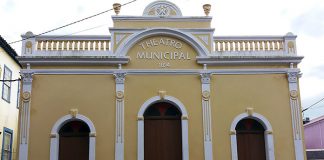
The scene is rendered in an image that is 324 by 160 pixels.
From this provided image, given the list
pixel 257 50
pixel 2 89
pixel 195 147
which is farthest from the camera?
pixel 2 89

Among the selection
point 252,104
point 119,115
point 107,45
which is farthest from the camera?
point 107,45

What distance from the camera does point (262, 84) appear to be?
46.6ft

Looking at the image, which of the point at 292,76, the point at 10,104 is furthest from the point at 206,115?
the point at 10,104

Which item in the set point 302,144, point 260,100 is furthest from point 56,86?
point 302,144

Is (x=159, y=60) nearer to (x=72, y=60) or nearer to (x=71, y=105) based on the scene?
(x=72, y=60)

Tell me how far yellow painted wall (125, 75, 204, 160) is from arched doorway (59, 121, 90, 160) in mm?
1368

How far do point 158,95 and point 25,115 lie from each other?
425 cm

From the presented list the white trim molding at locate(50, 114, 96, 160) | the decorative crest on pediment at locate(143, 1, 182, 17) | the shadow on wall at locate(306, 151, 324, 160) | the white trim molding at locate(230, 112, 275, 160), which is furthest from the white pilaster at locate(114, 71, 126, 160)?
the shadow on wall at locate(306, 151, 324, 160)

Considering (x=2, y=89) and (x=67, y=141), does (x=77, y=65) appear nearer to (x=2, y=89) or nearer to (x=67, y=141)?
(x=67, y=141)

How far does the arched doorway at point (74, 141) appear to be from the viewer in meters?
13.6

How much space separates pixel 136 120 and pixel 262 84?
4.32 metres

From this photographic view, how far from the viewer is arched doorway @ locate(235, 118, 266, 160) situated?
13930mm

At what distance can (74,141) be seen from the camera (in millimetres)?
13797

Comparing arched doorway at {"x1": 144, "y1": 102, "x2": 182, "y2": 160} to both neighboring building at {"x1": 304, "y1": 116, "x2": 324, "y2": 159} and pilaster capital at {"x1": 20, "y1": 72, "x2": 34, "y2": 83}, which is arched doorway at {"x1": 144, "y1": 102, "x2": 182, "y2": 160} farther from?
neighboring building at {"x1": 304, "y1": 116, "x2": 324, "y2": 159}
